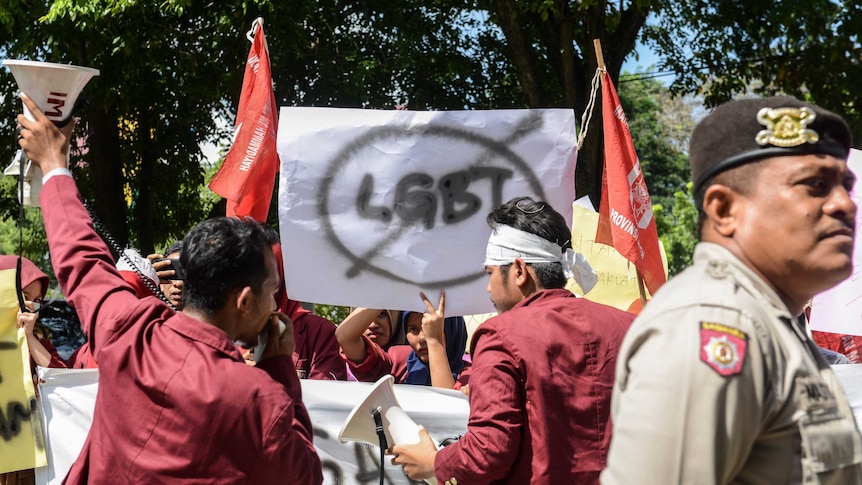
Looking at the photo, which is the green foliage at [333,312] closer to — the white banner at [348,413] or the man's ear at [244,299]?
the white banner at [348,413]

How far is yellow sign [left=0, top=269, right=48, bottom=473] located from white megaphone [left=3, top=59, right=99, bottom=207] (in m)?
2.30

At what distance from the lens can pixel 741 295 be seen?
1.59 metres

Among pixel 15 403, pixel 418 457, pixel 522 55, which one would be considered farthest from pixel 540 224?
pixel 522 55

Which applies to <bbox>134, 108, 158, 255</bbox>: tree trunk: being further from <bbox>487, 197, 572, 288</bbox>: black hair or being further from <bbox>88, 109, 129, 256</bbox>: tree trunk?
<bbox>487, 197, 572, 288</bbox>: black hair

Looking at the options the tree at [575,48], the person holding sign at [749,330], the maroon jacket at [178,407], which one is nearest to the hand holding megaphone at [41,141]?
the maroon jacket at [178,407]

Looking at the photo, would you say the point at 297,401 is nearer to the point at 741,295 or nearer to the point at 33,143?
the point at 33,143

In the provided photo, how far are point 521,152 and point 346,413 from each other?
1388 mm

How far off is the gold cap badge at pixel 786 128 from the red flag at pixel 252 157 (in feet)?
11.9

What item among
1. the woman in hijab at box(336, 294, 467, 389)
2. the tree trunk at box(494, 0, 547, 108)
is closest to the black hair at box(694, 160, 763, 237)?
the woman in hijab at box(336, 294, 467, 389)

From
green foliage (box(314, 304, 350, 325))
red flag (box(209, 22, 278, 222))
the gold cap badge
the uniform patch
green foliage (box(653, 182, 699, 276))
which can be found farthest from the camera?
green foliage (box(653, 182, 699, 276))

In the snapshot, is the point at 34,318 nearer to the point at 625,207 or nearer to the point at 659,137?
the point at 625,207

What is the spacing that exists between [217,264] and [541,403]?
3.29ft

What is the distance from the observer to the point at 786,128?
5.49ft

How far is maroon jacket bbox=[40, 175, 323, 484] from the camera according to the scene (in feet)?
7.94
